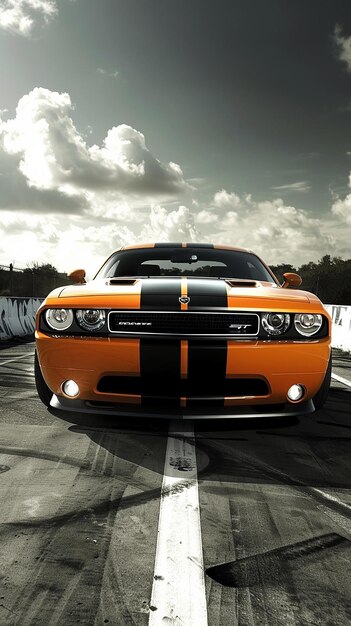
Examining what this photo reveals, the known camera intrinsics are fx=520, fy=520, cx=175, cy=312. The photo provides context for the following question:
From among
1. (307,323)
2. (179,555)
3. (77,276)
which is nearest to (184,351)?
(307,323)

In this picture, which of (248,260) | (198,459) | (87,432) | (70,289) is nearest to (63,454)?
(87,432)

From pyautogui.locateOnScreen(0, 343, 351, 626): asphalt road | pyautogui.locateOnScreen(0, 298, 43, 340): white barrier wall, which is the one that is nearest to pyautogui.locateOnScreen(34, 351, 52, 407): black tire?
pyautogui.locateOnScreen(0, 343, 351, 626): asphalt road

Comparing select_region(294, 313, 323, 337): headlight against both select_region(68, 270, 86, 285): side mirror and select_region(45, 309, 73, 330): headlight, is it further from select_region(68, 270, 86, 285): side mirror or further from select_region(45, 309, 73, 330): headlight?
select_region(68, 270, 86, 285): side mirror

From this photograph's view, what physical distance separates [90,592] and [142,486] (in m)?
0.89

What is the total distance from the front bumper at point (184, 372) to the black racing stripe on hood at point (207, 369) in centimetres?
1

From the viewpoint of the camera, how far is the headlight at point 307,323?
Result: 309cm

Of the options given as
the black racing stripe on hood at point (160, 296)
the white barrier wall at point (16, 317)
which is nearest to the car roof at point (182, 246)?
the black racing stripe on hood at point (160, 296)

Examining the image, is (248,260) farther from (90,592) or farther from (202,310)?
(90,592)

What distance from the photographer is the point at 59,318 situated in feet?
10.3

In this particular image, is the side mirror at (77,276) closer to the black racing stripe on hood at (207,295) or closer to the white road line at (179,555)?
the black racing stripe on hood at (207,295)

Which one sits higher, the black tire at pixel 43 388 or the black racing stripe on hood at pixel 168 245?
the black racing stripe on hood at pixel 168 245

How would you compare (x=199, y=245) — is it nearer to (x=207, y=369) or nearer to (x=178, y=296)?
(x=178, y=296)

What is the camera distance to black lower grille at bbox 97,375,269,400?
2.89 meters

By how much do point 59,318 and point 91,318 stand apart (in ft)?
0.71
